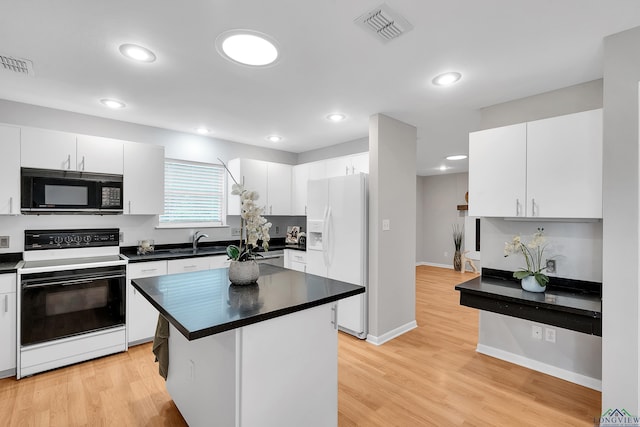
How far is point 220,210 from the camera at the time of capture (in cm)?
460

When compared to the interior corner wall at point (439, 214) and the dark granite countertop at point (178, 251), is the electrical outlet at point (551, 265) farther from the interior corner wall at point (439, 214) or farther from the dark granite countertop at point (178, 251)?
the interior corner wall at point (439, 214)

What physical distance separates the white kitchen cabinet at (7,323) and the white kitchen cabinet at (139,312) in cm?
85

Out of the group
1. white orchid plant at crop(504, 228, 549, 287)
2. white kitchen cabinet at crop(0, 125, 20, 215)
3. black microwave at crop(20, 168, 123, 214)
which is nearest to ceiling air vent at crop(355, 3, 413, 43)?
white orchid plant at crop(504, 228, 549, 287)

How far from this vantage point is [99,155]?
3287mm

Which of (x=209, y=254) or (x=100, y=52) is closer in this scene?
(x=100, y=52)

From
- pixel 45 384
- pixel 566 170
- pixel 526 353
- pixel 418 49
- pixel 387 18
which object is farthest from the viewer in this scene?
pixel 526 353

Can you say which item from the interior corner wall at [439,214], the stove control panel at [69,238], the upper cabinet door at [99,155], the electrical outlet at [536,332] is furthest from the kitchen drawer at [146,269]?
the interior corner wall at [439,214]

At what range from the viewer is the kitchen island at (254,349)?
1456 millimetres

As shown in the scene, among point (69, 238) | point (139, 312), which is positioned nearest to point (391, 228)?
point (139, 312)

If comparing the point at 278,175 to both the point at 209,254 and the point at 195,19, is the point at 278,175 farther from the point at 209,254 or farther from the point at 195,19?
the point at 195,19

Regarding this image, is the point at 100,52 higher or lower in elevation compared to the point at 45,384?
higher

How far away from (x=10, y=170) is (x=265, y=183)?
2.72 m

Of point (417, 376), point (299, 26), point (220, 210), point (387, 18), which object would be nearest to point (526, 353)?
point (417, 376)

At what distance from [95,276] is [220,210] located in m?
1.89
